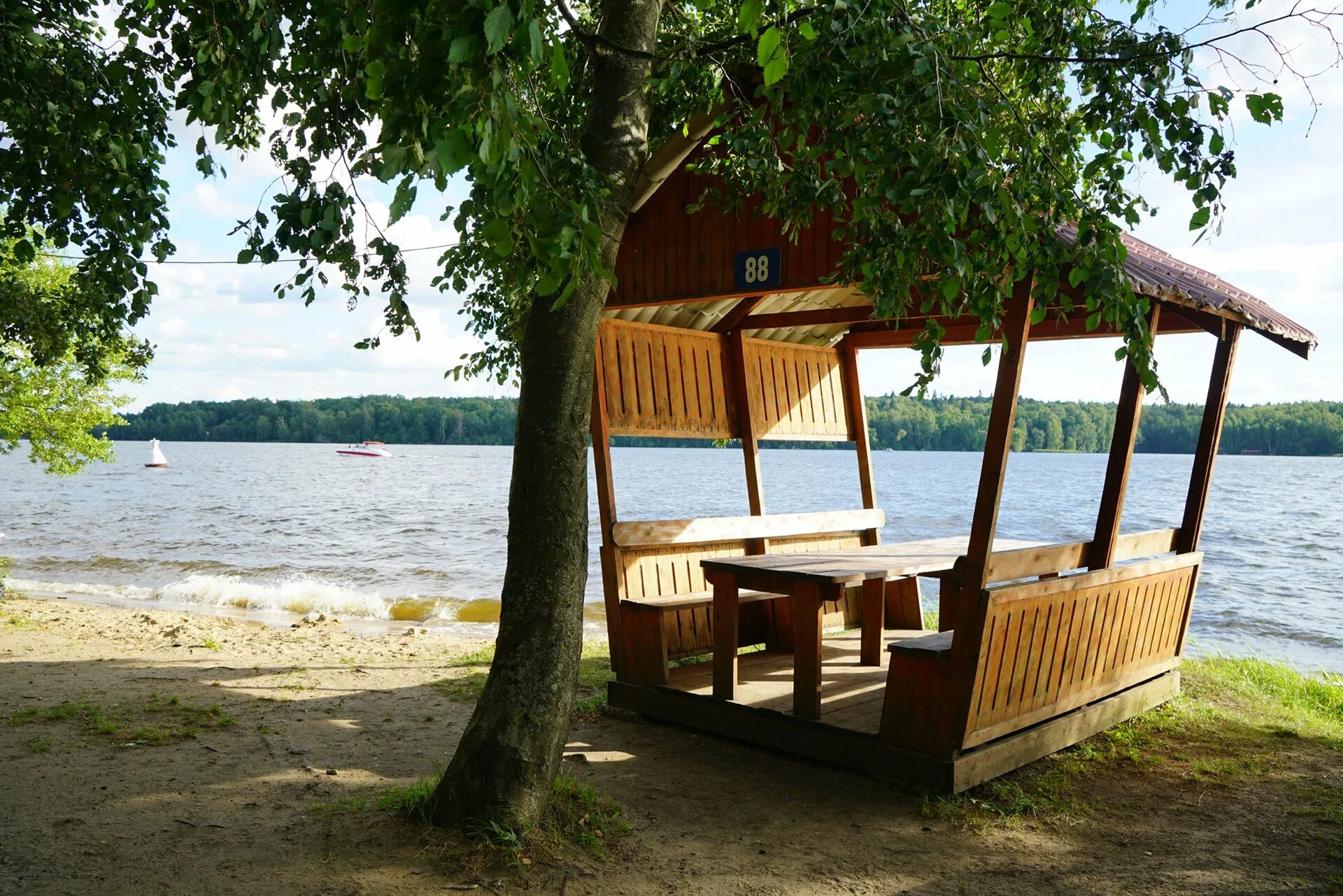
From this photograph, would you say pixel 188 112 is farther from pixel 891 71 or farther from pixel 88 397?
pixel 88 397

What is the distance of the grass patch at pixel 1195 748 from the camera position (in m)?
5.21

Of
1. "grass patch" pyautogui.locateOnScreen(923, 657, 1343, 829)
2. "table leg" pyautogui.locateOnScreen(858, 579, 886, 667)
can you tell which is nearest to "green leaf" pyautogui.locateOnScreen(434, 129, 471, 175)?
"grass patch" pyautogui.locateOnScreen(923, 657, 1343, 829)

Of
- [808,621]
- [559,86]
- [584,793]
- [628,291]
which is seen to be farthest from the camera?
[628,291]

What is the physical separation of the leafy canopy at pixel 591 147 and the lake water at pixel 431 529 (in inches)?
420

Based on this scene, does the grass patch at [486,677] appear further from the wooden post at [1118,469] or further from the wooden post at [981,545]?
the wooden post at [1118,469]

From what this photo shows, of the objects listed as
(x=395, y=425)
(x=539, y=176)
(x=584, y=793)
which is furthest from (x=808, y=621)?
(x=395, y=425)

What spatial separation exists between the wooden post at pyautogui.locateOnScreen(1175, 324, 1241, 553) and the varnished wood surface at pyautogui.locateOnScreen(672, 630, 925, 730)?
2.22 meters

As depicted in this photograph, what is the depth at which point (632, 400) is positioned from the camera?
→ 718 cm

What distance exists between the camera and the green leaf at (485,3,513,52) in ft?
6.54

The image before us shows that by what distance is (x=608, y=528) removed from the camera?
6625 mm

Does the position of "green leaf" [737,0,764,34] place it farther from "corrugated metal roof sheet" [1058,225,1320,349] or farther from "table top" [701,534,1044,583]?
"table top" [701,534,1044,583]

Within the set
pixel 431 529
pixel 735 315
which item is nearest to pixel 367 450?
pixel 431 529

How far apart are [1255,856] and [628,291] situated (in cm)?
485

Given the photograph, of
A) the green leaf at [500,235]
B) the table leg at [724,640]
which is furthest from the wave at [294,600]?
the green leaf at [500,235]
